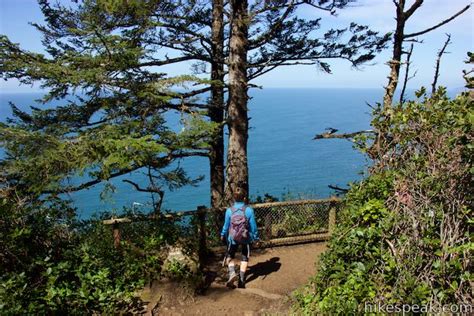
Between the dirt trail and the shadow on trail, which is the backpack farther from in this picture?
the shadow on trail

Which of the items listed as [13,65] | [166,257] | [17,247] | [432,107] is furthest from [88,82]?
[432,107]

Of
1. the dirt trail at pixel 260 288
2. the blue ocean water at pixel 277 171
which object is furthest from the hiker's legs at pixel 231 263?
the blue ocean water at pixel 277 171

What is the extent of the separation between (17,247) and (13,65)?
344 cm

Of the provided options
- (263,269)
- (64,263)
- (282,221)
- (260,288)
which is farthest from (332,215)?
(64,263)

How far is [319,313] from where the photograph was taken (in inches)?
196

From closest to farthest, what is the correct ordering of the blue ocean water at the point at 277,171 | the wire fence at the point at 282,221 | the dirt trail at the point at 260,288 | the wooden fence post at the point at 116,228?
1. the dirt trail at the point at 260,288
2. the wooden fence post at the point at 116,228
3. the wire fence at the point at 282,221
4. the blue ocean water at the point at 277,171

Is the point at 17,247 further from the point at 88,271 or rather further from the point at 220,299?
the point at 220,299

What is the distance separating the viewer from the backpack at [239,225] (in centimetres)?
678

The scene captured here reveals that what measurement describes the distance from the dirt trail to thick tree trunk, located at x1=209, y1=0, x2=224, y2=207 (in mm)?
3022

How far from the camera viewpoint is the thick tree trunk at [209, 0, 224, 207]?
10812 mm

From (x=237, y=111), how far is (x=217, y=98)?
1.30 m

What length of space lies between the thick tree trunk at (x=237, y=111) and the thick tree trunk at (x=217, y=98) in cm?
55

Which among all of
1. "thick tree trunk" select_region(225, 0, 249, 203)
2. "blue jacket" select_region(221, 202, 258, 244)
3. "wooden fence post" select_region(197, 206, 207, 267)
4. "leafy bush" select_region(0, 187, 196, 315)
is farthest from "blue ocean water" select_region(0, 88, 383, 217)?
"leafy bush" select_region(0, 187, 196, 315)

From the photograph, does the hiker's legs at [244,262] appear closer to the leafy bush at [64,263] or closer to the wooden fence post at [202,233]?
the wooden fence post at [202,233]
